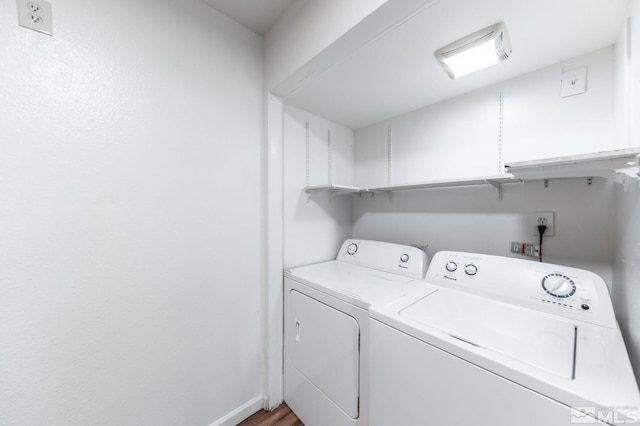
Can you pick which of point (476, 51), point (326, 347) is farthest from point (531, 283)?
point (476, 51)

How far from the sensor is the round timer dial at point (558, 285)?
3.51ft

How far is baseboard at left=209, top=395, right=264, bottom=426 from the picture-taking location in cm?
154

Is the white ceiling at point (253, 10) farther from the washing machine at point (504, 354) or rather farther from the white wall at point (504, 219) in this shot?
the washing machine at point (504, 354)

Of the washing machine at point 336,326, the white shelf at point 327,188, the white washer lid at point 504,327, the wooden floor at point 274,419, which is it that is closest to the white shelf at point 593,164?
the white washer lid at point 504,327

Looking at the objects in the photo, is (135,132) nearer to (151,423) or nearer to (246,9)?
(246,9)

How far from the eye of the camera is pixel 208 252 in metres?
1.49

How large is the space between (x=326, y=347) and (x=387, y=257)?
0.79m

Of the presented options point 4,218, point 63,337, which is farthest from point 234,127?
point 63,337

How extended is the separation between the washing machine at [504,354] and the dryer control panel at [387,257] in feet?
1.02

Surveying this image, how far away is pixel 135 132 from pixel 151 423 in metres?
1.57

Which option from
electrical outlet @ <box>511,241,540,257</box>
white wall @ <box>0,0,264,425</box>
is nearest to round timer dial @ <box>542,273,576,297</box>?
electrical outlet @ <box>511,241,540,257</box>

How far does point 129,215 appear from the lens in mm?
1205

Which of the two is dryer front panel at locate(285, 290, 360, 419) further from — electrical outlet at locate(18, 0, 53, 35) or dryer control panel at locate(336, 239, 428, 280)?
electrical outlet at locate(18, 0, 53, 35)

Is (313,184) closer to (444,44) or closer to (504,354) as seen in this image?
(444,44)
